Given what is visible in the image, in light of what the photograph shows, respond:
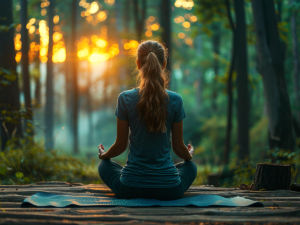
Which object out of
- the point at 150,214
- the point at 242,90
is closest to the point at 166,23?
the point at 242,90

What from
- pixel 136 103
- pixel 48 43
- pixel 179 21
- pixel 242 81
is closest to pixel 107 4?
pixel 179 21

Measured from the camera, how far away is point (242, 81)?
8102 millimetres

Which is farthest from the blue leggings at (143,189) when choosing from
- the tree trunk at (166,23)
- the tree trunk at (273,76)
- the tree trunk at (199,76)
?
the tree trunk at (199,76)

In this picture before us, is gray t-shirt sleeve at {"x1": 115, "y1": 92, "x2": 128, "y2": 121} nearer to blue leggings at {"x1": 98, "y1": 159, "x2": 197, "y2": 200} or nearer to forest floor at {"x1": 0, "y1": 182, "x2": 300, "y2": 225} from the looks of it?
blue leggings at {"x1": 98, "y1": 159, "x2": 197, "y2": 200}

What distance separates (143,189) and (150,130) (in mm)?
540

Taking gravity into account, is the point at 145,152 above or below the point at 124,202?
above

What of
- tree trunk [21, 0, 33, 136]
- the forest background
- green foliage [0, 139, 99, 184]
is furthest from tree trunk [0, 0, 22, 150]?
tree trunk [21, 0, 33, 136]

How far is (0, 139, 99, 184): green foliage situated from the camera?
174 inches

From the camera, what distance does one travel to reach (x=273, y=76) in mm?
6059

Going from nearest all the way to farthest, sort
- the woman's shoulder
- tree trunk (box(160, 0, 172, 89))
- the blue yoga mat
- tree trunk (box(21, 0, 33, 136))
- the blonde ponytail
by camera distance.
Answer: the blue yoga mat, the blonde ponytail, the woman's shoulder, tree trunk (box(21, 0, 33, 136)), tree trunk (box(160, 0, 172, 89))

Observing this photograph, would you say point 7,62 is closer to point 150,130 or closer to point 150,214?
point 150,130

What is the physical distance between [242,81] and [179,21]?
19.1m

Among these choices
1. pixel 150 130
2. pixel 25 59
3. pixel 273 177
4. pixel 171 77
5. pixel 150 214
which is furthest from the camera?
pixel 171 77

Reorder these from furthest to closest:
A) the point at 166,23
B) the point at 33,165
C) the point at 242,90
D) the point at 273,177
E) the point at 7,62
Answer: the point at 166,23 → the point at 242,90 → the point at 7,62 → the point at 33,165 → the point at 273,177
